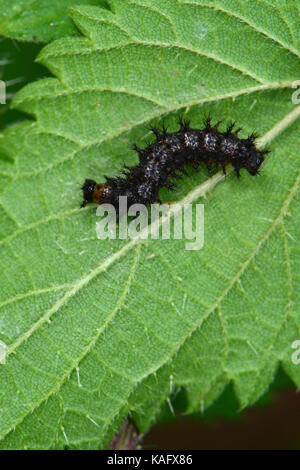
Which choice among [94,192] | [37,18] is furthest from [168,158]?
[37,18]

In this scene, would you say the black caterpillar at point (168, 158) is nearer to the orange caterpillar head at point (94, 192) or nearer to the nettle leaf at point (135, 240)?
the orange caterpillar head at point (94, 192)

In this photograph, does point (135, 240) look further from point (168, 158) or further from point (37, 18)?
point (37, 18)

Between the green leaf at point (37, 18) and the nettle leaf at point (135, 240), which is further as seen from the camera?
the green leaf at point (37, 18)

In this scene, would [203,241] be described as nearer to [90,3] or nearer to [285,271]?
[285,271]

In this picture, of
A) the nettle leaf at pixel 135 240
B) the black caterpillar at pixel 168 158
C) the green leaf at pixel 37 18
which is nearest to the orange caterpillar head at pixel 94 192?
the black caterpillar at pixel 168 158

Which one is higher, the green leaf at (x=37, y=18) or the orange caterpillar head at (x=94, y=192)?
the green leaf at (x=37, y=18)

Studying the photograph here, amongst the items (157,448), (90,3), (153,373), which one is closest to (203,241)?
(153,373)
